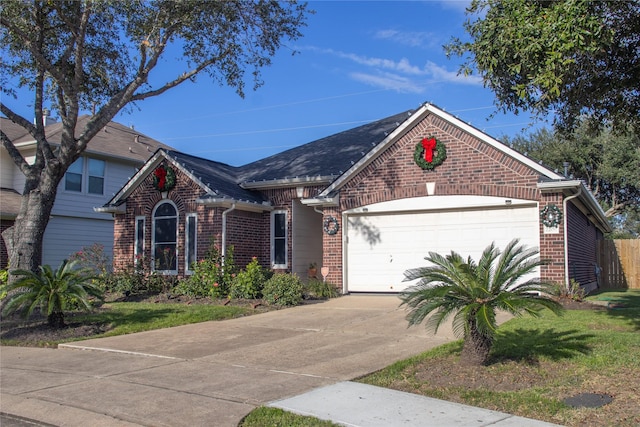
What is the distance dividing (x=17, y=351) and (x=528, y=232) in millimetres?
11110

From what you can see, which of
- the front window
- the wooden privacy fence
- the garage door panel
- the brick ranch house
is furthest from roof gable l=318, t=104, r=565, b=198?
the front window

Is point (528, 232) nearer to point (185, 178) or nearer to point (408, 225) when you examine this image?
point (408, 225)

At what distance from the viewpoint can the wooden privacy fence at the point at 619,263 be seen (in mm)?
22047

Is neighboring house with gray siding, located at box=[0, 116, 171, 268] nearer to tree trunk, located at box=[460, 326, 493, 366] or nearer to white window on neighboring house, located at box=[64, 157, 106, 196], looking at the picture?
white window on neighboring house, located at box=[64, 157, 106, 196]

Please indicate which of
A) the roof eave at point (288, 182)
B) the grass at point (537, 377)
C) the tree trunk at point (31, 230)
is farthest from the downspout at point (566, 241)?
the tree trunk at point (31, 230)

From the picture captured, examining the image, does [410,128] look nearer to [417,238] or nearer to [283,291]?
[417,238]

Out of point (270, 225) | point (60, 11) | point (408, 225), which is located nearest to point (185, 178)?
point (270, 225)

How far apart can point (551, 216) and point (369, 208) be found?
A: 15.3ft

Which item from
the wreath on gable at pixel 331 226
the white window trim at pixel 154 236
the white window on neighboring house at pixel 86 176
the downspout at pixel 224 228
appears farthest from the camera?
the white window on neighboring house at pixel 86 176

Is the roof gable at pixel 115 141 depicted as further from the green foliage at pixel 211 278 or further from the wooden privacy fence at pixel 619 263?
the wooden privacy fence at pixel 619 263

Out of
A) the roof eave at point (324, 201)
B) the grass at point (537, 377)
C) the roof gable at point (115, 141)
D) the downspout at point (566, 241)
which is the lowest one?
the grass at point (537, 377)

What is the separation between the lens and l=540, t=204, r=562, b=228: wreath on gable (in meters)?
13.1

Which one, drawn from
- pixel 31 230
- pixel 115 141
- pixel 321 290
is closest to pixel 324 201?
pixel 321 290

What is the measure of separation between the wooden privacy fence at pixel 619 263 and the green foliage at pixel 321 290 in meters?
12.4
